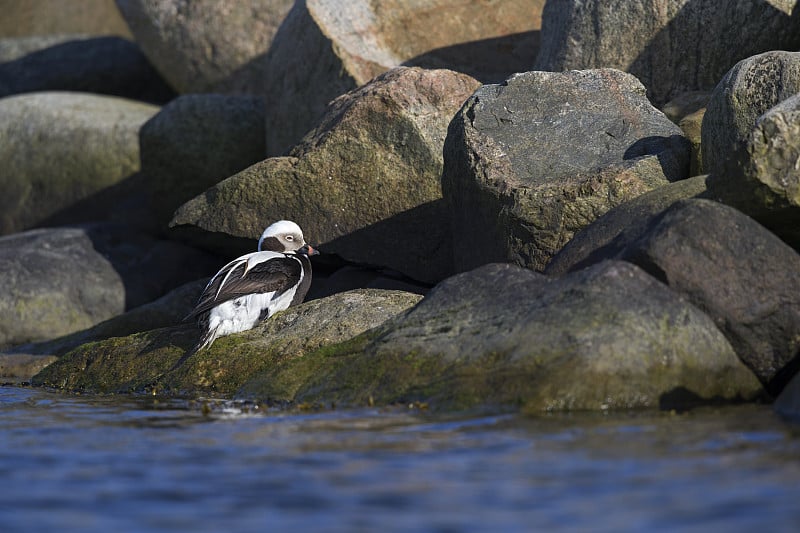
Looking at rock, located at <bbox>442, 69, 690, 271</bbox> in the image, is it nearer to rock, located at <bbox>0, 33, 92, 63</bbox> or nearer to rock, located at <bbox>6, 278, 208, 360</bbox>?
rock, located at <bbox>6, 278, 208, 360</bbox>

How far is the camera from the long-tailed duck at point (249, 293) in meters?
9.27

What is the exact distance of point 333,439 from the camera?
6324 mm

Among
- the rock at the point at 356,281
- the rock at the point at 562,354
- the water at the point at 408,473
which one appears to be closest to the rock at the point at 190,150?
the rock at the point at 356,281

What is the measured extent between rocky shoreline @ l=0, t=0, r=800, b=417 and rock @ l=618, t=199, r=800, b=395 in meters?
0.01

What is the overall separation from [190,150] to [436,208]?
15.5ft

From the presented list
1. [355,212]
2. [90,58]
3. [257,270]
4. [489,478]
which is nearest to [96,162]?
[90,58]

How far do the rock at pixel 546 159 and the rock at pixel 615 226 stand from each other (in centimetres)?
47

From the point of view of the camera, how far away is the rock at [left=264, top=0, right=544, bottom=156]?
43.4ft

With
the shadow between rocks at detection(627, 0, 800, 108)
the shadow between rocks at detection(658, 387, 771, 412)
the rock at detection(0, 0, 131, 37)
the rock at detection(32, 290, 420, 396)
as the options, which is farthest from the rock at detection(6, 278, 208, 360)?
the rock at detection(0, 0, 131, 37)

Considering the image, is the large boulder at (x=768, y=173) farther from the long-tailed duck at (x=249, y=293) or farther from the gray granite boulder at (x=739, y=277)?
the long-tailed duck at (x=249, y=293)

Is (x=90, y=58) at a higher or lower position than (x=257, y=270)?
higher

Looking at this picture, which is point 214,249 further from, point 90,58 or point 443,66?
point 90,58

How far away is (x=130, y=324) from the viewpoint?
11898 mm

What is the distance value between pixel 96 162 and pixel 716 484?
41.9 feet
